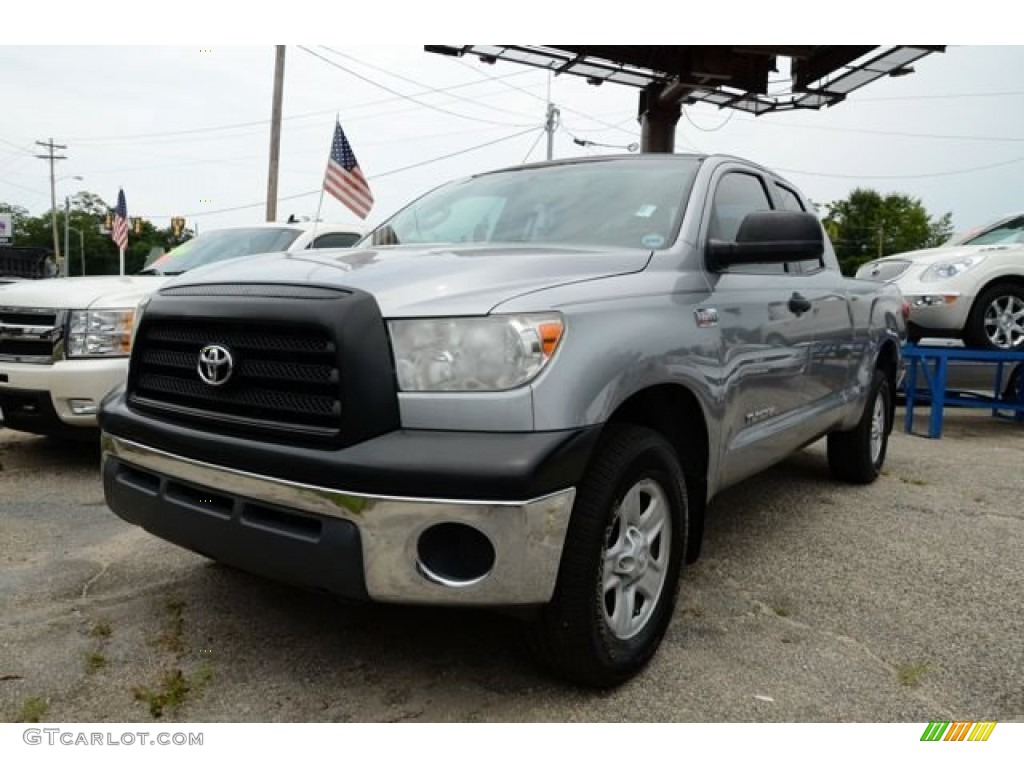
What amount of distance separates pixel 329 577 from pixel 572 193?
6.48 ft

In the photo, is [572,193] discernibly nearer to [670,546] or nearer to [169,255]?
[670,546]

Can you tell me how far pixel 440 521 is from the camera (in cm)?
200

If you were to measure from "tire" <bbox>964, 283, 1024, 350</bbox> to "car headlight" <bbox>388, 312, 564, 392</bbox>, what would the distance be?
269 inches

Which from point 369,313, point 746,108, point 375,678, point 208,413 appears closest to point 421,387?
point 369,313

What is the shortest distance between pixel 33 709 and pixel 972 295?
7.85 metres

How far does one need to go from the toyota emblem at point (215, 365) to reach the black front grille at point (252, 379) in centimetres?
1

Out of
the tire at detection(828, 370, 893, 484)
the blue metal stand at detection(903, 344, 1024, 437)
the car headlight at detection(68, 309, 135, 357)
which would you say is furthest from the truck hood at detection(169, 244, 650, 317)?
the blue metal stand at detection(903, 344, 1024, 437)

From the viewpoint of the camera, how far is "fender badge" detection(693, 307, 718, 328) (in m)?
2.79

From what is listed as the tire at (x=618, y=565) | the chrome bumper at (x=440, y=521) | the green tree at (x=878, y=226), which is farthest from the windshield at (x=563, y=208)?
the green tree at (x=878, y=226)

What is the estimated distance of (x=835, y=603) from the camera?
10.5 ft

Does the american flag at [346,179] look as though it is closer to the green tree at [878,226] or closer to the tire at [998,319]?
the tire at [998,319]

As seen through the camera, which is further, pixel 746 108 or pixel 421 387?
pixel 746 108
